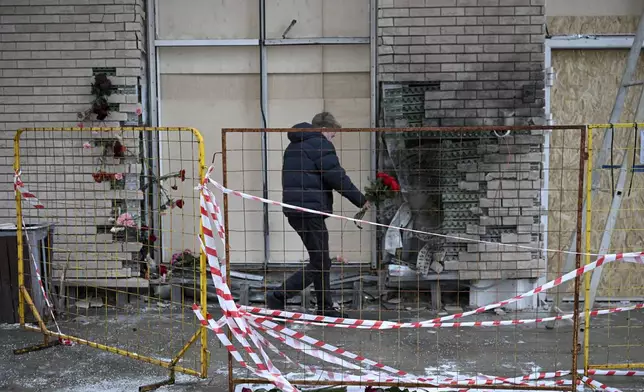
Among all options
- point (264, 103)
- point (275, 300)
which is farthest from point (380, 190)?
point (264, 103)

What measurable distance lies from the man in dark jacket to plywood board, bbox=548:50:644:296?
2.25 metres

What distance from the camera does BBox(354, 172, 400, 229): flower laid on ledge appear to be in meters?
6.34

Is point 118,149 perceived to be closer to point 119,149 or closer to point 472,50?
point 119,149

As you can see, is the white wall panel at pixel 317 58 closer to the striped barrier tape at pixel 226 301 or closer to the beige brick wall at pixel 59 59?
the beige brick wall at pixel 59 59

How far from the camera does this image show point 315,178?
6027mm

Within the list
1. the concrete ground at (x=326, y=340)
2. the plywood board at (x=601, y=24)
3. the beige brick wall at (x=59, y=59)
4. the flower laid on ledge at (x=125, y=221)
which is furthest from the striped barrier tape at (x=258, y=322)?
the plywood board at (x=601, y=24)

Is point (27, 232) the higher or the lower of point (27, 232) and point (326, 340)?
the higher

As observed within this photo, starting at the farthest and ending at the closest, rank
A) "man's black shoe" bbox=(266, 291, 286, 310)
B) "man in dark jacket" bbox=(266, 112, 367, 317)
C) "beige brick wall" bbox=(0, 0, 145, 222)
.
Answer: "beige brick wall" bbox=(0, 0, 145, 222), "man's black shoe" bbox=(266, 291, 286, 310), "man in dark jacket" bbox=(266, 112, 367, 317)

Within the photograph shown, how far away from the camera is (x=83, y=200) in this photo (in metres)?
6.85

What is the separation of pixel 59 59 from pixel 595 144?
540 centimetres

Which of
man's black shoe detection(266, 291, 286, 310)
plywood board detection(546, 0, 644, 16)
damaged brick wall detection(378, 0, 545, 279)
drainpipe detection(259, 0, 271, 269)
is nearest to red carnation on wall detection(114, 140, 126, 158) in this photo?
drainpipe detection(259, 0, 271, 269)

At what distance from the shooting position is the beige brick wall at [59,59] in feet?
22.2

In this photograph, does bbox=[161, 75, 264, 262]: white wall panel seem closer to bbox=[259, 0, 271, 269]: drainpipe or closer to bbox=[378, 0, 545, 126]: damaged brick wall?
bbox=[259, 0, 271, 269]: drainpipe

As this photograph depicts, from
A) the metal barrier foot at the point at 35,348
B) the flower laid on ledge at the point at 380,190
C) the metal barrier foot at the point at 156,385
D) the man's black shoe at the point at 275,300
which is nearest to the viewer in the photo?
the metal barrier foot at the point at 156,385
